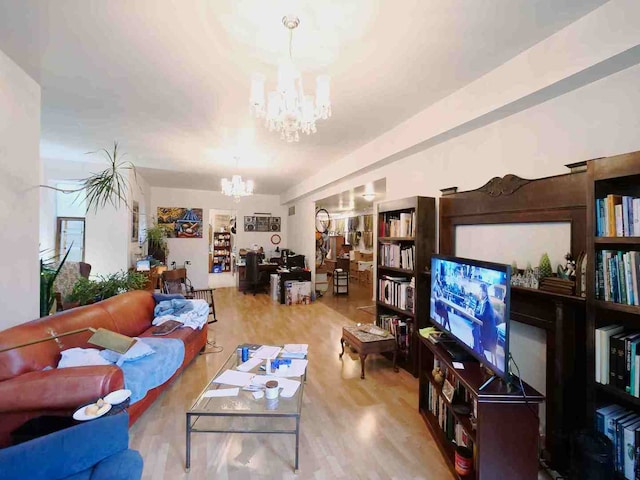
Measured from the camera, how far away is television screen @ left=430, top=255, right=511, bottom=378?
157 centimetres

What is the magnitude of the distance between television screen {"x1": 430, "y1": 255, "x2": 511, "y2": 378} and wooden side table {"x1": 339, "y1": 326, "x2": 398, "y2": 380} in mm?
928

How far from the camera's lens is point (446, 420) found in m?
2.07

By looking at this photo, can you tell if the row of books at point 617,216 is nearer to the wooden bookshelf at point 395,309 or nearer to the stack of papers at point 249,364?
the wooden bookshelf at point 395,309

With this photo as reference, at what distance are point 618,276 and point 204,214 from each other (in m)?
8.16

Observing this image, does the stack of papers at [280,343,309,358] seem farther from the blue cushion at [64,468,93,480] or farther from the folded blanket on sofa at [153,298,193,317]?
the folded blanket on sofa at [153,298,193,317]

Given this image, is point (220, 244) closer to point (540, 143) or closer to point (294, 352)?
point (294, 352)

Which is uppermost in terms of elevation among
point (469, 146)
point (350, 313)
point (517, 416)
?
point (469, 146)

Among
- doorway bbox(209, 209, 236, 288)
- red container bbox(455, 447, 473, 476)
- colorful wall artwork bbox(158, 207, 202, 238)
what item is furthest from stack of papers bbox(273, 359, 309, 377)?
doorway bbox(209, 209, 236, 288)

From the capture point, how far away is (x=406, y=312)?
10.6 feet

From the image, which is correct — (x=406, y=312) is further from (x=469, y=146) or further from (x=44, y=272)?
(x=44, y=272)

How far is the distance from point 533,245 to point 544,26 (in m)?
1.41

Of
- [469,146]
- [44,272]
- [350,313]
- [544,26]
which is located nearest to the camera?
[544,26]

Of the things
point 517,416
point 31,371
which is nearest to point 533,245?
point 517,416

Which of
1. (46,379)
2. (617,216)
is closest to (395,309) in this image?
(617,216)
